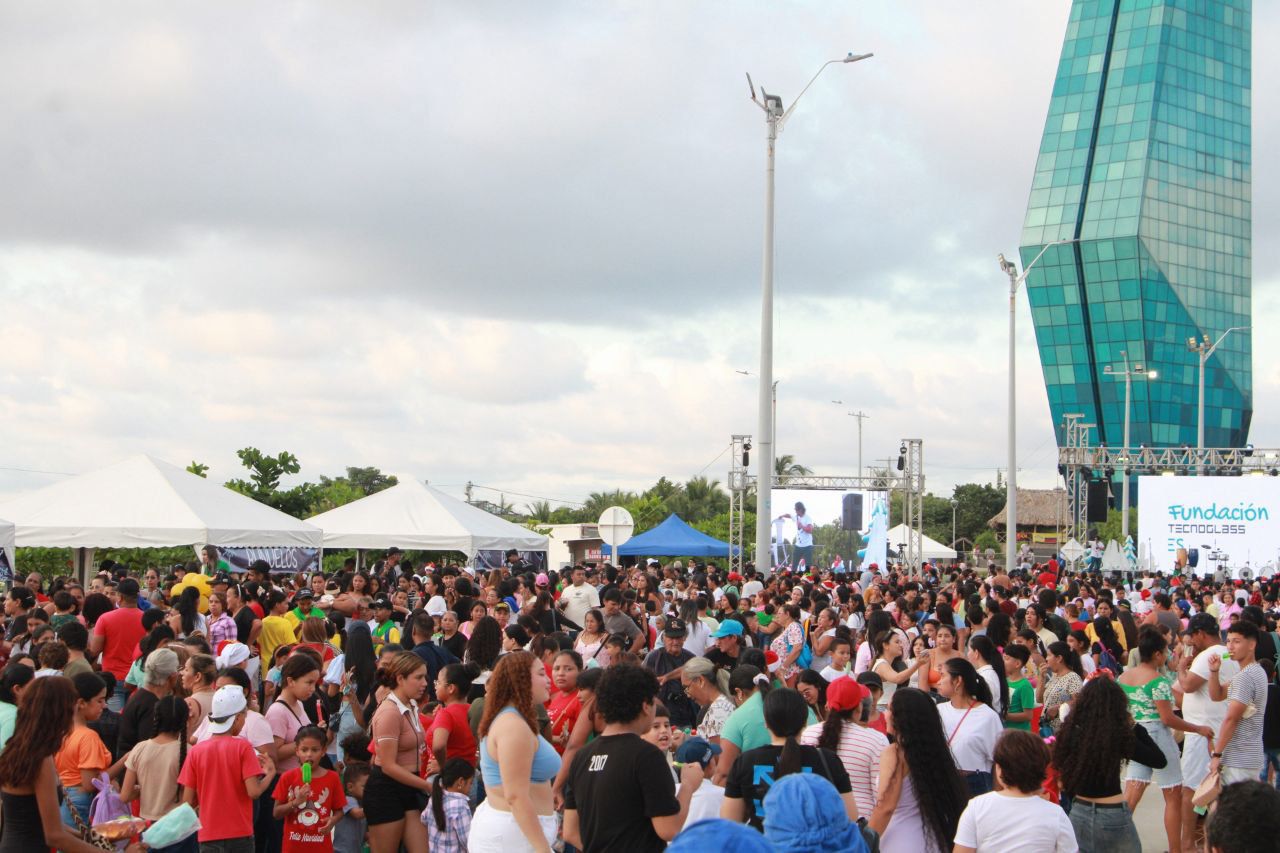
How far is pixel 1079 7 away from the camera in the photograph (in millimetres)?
87062

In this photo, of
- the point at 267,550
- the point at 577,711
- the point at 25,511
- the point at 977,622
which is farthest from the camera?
the point at 267,550

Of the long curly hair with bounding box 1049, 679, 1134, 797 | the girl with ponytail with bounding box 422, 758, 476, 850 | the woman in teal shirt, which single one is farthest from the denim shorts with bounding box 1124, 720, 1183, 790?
the woman in teal shirt

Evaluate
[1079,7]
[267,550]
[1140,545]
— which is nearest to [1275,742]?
[267,550]

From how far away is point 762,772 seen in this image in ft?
16.7

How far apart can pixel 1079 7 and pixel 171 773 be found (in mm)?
92781

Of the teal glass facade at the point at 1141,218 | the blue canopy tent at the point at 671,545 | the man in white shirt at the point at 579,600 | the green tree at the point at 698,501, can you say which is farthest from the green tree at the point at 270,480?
the teal glass facade at the point at 1141,218

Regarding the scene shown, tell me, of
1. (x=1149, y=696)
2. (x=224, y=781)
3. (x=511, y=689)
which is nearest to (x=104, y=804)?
(x=224, y=781)

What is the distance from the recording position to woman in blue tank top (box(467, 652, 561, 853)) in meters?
4.94

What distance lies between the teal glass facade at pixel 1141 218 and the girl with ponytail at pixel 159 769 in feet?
273

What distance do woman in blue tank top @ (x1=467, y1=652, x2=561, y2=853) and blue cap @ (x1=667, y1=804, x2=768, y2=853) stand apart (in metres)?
2.25

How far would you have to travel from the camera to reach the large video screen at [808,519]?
32.5m

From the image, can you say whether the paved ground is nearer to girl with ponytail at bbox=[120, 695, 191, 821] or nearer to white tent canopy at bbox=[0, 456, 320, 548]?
girl with ponytail at bbox=[120, 695, 191, 821]

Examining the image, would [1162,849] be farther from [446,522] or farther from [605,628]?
[446,522]

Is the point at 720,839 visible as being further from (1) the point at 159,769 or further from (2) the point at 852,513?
(2) the point at 852,513
